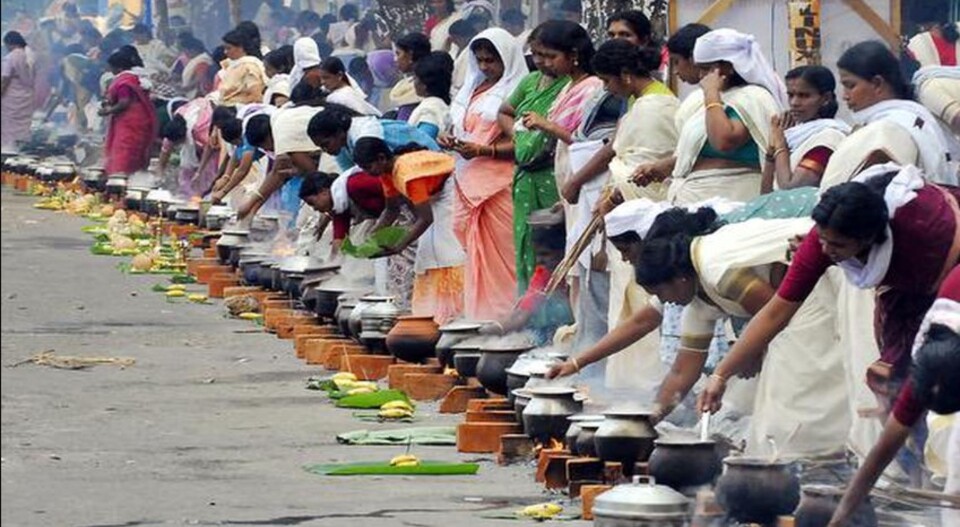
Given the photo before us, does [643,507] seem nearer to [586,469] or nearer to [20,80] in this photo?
[586,469]

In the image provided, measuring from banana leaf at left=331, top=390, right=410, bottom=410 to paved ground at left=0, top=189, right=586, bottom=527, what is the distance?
103 mm

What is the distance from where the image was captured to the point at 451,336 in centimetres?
1217

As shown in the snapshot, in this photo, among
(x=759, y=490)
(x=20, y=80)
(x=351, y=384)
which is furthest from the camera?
(x=20, y=80)

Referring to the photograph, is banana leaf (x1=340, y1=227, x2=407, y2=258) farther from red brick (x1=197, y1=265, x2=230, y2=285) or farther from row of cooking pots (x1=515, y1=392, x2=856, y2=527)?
red brick (x1=197, y1=265, x2=230, y2=285)

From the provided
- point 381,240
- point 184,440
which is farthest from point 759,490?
point 381,240

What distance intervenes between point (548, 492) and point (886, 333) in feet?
5.99

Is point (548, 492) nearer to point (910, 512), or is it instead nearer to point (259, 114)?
point (910, 512)

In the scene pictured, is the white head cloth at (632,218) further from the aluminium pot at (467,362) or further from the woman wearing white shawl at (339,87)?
the woman wearing white shawl at (339,87)

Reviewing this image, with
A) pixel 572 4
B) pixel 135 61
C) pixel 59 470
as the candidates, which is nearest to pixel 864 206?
pixel 59 470

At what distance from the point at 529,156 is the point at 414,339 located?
104 cm

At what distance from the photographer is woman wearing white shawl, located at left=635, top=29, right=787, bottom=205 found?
10.5 m

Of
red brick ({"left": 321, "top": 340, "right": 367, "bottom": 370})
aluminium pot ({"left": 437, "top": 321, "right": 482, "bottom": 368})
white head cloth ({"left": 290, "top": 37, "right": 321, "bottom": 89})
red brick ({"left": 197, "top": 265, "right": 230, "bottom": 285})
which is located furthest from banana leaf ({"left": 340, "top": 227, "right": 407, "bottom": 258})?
red brick ({"left": 197, "top": 265, "right": 230, "bottom": 285})

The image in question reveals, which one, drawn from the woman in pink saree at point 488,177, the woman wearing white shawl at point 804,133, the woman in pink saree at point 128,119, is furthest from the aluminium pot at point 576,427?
the woman in pink saree at point 128,119

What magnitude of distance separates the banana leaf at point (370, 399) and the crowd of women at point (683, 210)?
587mm
